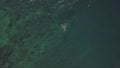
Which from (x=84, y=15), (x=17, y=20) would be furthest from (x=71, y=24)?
(x=17, y=20)

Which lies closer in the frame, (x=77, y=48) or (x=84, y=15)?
(x=77, y=48)

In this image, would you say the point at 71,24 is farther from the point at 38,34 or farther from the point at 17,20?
the point at 17,20

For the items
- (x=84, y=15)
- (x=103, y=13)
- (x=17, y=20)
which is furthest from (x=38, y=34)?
(x=103, y=13)

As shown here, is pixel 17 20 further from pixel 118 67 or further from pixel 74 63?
pixel 118 67

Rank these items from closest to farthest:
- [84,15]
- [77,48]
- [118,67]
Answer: [118,67] < [77,48] < [84,15]

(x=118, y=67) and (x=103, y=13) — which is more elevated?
(x=103, y=13)

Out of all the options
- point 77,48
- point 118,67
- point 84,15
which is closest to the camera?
point 118,67
